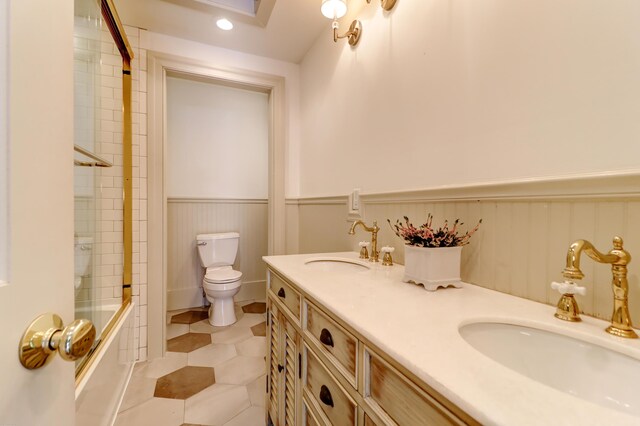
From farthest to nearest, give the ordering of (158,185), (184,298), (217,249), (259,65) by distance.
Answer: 1. (184,298)
2. (217,249)
3. (259,65)
4. (158,185)

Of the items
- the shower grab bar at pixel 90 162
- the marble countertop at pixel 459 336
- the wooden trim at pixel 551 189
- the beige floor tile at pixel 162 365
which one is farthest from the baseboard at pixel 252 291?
the wooden trim at pixel 551 189

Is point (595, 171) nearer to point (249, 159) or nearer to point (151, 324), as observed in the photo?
point (151, 324)

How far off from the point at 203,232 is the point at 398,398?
275cm

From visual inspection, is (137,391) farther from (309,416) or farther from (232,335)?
(309,416)

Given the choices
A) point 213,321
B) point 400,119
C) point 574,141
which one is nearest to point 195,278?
point 213,321

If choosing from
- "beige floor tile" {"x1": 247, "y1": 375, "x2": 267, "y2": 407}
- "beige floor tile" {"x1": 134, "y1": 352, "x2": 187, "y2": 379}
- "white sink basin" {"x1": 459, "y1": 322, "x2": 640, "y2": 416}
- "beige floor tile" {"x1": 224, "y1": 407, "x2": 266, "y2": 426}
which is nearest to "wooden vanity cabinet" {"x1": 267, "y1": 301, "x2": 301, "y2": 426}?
"beige floor tile" {"x1": 224, "y1": 407, "x2": 266, "y2": 426}

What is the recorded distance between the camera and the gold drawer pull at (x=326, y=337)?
→ 735 mm

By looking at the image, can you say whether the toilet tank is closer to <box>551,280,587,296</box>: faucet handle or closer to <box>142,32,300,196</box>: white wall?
<box>142,32,300,196</box>: white wall

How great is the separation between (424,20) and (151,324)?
2.36 meters

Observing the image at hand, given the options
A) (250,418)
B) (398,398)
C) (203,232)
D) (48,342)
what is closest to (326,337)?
(398,398)

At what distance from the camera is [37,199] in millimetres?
376

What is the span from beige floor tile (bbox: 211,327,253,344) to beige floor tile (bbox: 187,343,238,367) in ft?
0.25

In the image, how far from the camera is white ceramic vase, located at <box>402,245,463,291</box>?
0.85 metres

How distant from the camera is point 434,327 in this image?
578 millimetres
